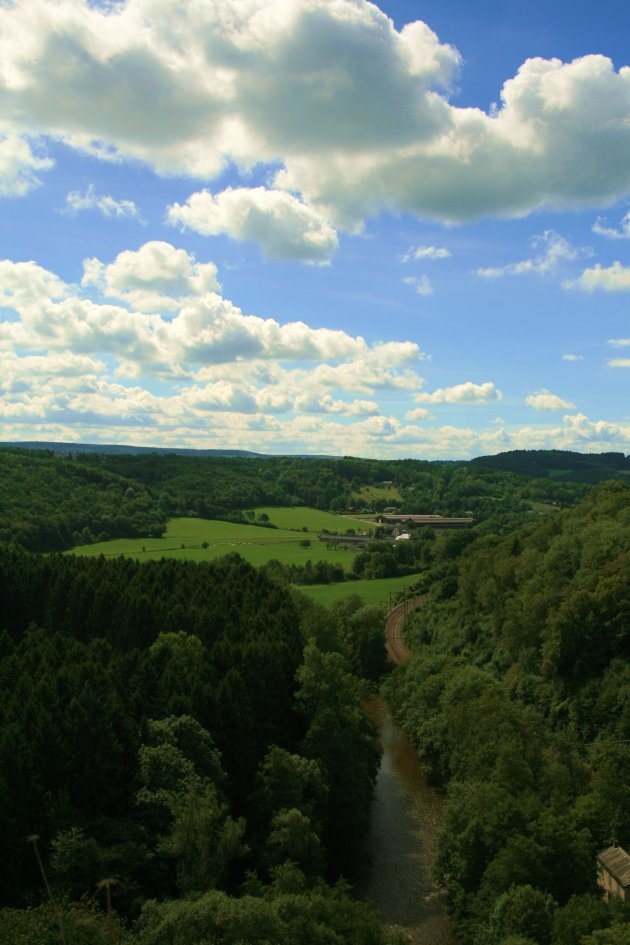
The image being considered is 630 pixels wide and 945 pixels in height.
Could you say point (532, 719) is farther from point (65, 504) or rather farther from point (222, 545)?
point (65, 504)

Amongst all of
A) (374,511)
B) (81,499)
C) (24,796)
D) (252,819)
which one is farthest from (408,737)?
(374,511)

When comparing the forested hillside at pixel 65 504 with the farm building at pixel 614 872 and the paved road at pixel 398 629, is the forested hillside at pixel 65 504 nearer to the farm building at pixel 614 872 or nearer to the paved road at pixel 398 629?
the paved road at pixel 398 629

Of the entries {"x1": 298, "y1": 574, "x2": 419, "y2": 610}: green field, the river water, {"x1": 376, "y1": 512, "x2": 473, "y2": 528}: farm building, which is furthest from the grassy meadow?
the river water

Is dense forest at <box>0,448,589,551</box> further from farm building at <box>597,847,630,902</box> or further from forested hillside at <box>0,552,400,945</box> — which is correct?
farm building at <box>597,847,630,902</box>

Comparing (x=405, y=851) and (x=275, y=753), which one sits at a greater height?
(x=275, y=753)

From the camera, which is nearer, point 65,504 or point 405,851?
point 405,851

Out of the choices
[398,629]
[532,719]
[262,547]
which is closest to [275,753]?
[532,719]

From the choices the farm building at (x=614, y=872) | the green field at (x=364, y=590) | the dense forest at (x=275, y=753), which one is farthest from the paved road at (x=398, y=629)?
the farm building at (x=614, y=872)
